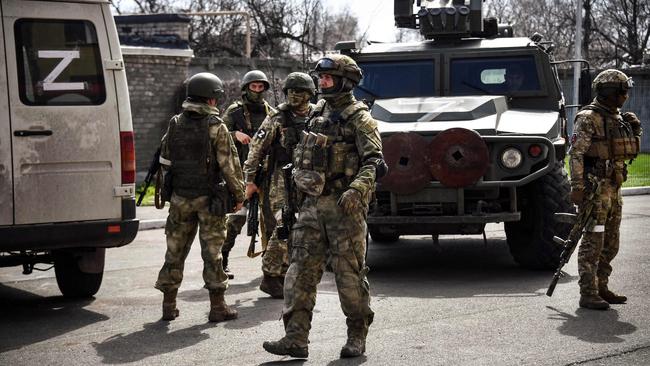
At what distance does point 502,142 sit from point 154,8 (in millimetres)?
35337

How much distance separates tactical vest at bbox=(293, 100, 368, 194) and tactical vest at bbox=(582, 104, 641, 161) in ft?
7.23

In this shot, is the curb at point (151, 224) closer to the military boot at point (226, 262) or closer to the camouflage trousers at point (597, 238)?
the military boot at point (226, 262)

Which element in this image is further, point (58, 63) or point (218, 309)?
point (58, 63)

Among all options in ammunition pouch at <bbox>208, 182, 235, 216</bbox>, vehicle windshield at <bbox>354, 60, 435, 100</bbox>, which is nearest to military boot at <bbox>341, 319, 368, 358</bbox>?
ammunition pouch at <bbox>208, 182, 235, 216</bbox>

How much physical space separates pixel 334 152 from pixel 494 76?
14.4 feet

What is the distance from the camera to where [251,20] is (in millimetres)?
41438

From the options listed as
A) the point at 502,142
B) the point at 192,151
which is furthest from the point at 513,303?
the point at 192,151

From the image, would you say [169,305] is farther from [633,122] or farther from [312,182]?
[633,122]

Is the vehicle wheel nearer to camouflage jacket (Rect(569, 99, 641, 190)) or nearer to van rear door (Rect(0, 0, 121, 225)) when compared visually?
camouflage jacket (Rect(569, 99, 641, 190))

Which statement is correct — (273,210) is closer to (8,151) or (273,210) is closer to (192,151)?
(192,151)

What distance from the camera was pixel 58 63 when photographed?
7785mm

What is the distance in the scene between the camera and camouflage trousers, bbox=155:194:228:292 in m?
7.65

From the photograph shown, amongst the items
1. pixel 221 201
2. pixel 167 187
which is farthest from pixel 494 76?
pixel 167 187

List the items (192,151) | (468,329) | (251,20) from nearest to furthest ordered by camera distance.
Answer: (468,329)
(192,151)
(251,20)
